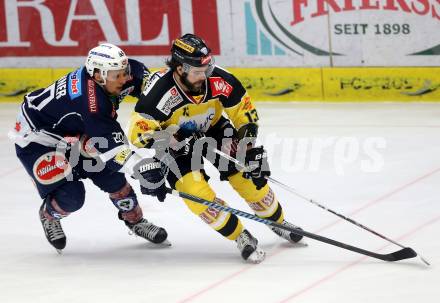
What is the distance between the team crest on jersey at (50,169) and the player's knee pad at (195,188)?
648mm

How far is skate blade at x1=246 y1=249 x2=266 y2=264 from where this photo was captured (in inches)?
205

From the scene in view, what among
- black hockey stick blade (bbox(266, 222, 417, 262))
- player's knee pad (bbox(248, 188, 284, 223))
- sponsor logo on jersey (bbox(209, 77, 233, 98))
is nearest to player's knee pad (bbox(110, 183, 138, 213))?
player's knee pad (bbox(248, 188, 284, 223))

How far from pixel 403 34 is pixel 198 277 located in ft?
13.1

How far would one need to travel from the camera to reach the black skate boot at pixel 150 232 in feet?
18.6

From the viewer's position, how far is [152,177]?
5.04 metres

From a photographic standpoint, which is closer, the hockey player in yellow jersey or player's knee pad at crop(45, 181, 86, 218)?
the hockey player in yellow jersey

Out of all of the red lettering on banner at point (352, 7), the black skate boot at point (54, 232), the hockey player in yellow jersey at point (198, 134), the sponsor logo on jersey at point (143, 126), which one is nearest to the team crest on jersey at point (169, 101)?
the hockey player in yellow jersey at point (198, 134)

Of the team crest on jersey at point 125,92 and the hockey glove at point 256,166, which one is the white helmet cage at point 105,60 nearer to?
the team crest on jersey at point 125,92

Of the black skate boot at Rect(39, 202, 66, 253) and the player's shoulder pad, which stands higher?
the player's shoulder pad

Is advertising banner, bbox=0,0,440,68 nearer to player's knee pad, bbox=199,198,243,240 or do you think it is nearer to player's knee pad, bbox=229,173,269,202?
player's knee pad, bbox=229,173,269,202

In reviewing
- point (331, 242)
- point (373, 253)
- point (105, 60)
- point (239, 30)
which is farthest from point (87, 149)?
point (239, 30)

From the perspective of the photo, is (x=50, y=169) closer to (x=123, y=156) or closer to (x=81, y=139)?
(x=81, y=139)

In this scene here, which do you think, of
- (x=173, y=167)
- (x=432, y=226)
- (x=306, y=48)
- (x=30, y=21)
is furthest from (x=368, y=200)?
(x=30, y=21)

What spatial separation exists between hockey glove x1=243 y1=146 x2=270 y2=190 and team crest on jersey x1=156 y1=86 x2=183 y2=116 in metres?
0.45
